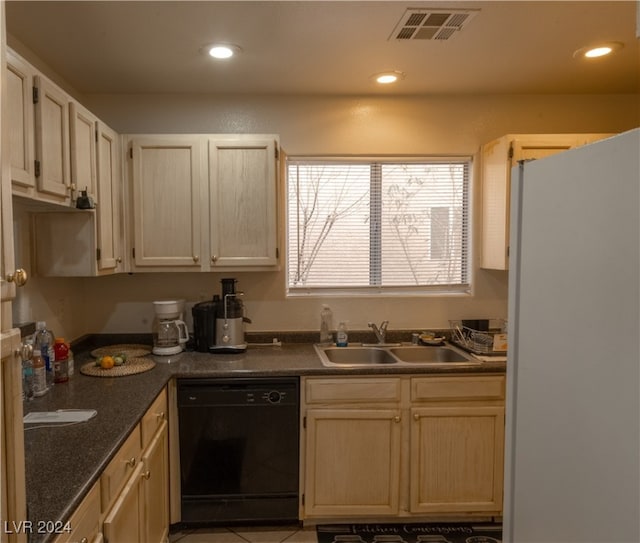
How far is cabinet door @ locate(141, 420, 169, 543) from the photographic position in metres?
1.75

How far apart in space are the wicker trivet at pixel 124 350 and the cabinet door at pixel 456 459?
1.60m

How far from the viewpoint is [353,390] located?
7.61ft

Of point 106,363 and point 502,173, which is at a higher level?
point 502,173

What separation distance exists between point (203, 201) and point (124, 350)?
3.29ft

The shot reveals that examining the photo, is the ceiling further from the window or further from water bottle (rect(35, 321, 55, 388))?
water bottle (rect(35, 321, 55, 388))

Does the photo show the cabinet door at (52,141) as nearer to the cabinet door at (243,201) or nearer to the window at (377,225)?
the cabinet door at (243,201)

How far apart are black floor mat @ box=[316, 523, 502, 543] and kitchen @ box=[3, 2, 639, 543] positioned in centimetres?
116

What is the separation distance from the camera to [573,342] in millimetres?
970

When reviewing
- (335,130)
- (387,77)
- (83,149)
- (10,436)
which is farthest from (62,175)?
(387,77)

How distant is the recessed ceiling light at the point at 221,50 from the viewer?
83.0 inches

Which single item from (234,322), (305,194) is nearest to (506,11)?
(305,194)

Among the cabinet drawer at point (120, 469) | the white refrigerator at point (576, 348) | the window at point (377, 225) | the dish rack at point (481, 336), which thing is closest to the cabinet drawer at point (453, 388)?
the dish rack at point (481, 336)

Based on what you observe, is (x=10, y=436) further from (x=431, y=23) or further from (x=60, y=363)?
(x=431, y=23)

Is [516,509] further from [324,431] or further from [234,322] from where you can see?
[234,322]
